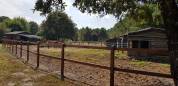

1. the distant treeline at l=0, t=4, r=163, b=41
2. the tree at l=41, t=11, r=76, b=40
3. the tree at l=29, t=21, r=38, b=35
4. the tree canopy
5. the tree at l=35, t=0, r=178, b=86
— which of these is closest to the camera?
the tree at l=35, t=0, r=178, b=86

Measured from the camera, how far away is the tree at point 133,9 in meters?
8.65

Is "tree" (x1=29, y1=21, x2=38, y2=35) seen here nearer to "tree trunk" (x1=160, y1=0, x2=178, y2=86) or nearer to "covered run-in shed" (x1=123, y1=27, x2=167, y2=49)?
"covered run-in shed" (x1=123, y1=27, x2=167, y2=49)

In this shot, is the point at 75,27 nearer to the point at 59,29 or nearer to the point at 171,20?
the point at 59,29

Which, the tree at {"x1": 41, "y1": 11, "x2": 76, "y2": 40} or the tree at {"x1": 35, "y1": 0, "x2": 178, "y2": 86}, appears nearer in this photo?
the tree at {"x1": 35, "y1": 0, "x2": 178, "y2": 86}

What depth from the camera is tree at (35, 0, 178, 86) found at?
8652 millimetres

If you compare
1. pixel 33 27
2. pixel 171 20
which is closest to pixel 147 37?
pixel 171 20

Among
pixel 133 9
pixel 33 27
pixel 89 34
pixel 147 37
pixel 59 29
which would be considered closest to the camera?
pixel 133 9

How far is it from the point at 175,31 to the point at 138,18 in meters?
5.33

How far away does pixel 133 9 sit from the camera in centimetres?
1347

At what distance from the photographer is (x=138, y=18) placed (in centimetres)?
1451

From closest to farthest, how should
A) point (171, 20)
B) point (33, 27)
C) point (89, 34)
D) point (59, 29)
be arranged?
1. point (171, 20)
2. point (59, 29)
3. point (89, 34)
4. point (33, 27)

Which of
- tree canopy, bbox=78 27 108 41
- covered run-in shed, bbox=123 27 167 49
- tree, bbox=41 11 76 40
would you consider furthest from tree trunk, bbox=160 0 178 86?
tree canopy, bbox=78 27 108 41

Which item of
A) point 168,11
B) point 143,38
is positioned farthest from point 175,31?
point 143,38

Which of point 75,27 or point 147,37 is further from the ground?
point 75,27
